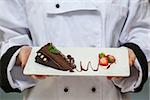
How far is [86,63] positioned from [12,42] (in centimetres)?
23

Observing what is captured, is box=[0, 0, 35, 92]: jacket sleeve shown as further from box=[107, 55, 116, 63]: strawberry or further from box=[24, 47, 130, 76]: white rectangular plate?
box=[107, 55, 116, 63]: strawberry

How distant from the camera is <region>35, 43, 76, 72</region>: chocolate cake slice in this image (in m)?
0.64

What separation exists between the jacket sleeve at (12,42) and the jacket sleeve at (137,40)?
256 mm

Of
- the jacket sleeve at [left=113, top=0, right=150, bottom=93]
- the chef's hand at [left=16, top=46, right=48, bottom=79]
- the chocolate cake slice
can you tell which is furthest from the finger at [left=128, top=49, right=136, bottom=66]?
the chef's hand at [left=16, top=46, right=48, bottom=79]

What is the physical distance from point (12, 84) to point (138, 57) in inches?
12.7

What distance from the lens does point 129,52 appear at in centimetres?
71

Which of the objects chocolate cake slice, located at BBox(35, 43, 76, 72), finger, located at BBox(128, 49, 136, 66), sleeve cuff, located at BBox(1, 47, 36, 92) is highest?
chocolate cake slice, located at BBox(35, 43, 76, 72)

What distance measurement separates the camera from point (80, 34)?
2.48ft

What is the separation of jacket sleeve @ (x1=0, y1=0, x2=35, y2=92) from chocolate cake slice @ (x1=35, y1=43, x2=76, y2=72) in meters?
0.08

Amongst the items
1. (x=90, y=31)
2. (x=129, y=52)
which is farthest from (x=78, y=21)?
(x=129, y=52)

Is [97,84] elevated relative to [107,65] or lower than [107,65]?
lower

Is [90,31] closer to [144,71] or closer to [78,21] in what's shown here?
[78,21]

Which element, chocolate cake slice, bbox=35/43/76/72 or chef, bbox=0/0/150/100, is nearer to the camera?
chocolate cake slice, bbox=35/43/76/72

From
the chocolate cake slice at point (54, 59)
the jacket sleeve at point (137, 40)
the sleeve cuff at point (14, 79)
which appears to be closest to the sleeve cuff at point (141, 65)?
the jacket sleeve at point (137, 40)
